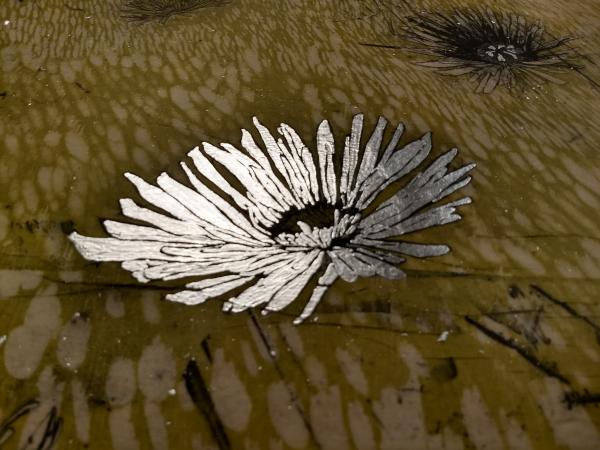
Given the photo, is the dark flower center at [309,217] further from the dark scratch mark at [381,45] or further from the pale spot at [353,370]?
the dark scratch mark at [381,45]

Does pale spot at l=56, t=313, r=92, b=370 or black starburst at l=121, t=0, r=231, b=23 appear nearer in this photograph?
pale spot at l=56, t=313, r=92, b=370

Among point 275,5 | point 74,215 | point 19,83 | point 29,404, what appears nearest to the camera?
point 29,404

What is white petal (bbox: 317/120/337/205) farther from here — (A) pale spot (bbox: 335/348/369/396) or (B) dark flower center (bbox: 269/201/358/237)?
(A) pale spot (bbox: 335/348/369/396)

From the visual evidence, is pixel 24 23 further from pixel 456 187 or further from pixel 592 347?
pixel 592 347

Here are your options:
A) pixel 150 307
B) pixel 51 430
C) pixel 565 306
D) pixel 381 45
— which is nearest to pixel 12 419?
pixel 51 430

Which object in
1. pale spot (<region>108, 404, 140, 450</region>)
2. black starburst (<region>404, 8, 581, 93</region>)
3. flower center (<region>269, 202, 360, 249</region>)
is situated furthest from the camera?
black starburst (<region>404, 8, 581, 93</region>)

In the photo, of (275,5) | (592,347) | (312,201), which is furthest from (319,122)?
(592,347)

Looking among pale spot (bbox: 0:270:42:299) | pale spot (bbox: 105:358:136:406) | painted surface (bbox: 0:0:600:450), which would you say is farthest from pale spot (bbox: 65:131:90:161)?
pale spot (bbox: 105:358:136:406)
